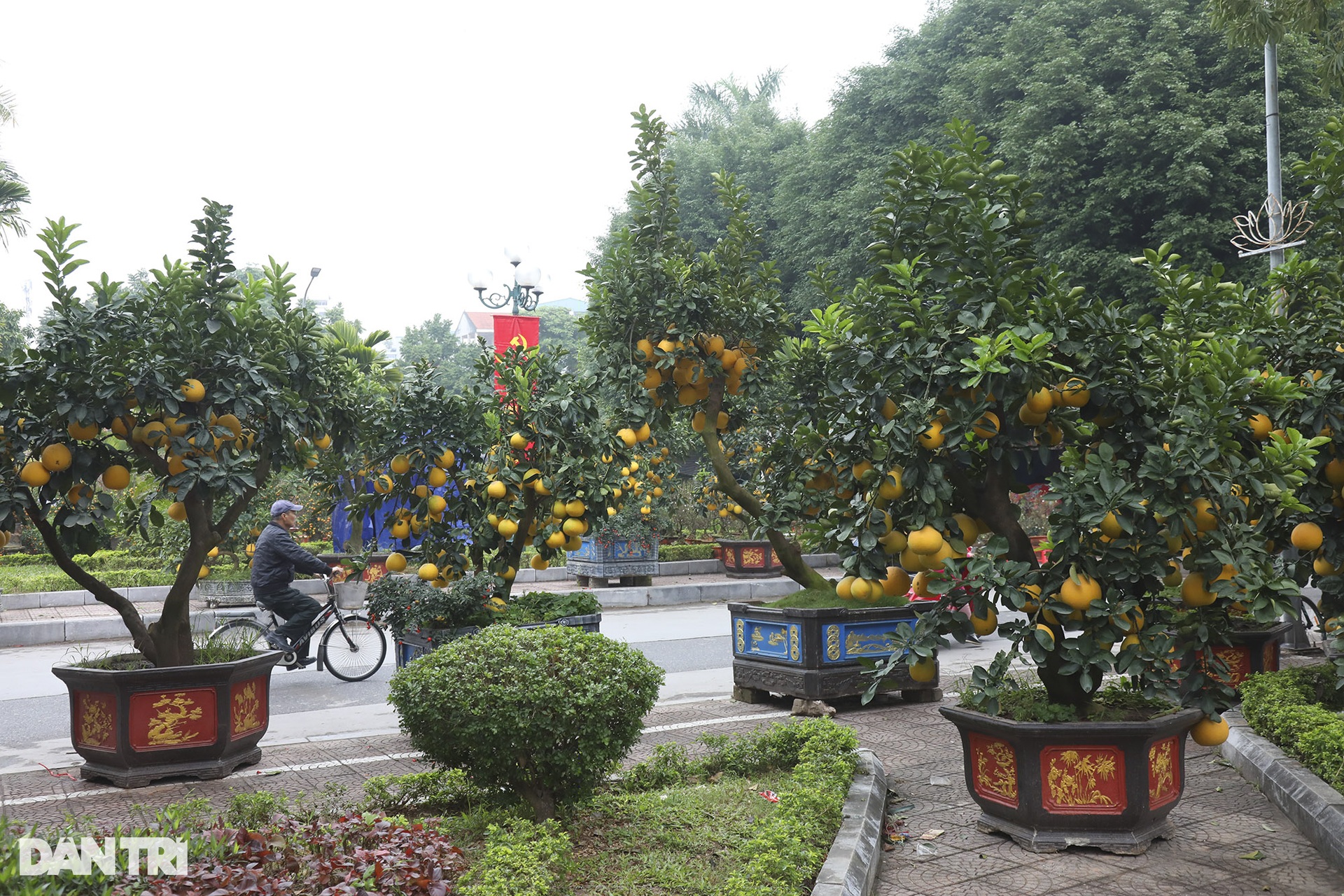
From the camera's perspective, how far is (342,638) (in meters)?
10.9

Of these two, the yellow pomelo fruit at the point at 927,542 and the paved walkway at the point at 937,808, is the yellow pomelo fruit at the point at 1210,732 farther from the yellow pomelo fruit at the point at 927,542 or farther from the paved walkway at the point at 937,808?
the yellow pomelo fruit at the point at 927,542

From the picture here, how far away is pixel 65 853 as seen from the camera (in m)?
3.26

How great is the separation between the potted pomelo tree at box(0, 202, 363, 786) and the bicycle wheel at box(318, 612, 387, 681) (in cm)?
383

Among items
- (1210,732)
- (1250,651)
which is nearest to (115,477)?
(1210,732)

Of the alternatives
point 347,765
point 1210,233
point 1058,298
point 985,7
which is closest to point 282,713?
point 347,765

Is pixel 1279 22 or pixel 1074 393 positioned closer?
pixel 1074 393

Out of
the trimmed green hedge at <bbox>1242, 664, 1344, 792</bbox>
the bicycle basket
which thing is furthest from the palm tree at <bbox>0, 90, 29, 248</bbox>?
the trimmed green hedge at <bbox>1242, 664, 1344, 792</bbox>

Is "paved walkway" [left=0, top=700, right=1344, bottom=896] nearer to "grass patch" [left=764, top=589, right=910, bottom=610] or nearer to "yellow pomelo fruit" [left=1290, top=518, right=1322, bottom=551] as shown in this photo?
"grass patch" [left=764, top=589, right=910, bottom=610]

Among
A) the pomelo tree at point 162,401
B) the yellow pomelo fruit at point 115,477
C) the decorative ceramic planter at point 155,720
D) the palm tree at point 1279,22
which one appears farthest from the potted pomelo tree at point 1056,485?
the palm tree at point 1279,22

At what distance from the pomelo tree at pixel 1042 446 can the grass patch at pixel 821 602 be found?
3.08 metres

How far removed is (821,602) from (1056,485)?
396cm

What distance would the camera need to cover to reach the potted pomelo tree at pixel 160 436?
6.04 meters

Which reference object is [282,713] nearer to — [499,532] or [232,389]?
[499,532]

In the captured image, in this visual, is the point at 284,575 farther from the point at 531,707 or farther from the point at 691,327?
the point at 531,707
